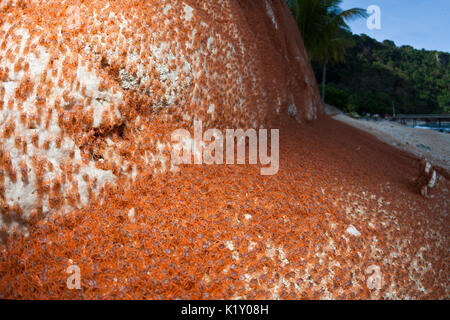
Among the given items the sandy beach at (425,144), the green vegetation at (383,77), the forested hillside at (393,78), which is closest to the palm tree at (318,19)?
the green vegetation at (383,77)

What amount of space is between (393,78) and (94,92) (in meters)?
38.5

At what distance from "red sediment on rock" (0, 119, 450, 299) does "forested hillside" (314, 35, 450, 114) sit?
79.6 ft

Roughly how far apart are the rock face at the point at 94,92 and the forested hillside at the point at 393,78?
24755 mm

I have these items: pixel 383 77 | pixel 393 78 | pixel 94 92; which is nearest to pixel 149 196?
pixel 94 92

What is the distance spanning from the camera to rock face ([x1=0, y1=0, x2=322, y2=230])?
5.49ft

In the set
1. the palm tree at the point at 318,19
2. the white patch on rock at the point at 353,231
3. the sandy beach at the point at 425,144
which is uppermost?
the palm tree at the point at 318,19

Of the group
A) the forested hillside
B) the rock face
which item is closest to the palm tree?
the forested hillside

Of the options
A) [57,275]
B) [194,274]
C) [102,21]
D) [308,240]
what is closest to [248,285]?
[194,274]

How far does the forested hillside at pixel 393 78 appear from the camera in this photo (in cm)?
2773

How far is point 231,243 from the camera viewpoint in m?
1.71

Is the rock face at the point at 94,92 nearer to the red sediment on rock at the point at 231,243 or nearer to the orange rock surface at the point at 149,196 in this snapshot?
the orange rock surface at the point at 149,196

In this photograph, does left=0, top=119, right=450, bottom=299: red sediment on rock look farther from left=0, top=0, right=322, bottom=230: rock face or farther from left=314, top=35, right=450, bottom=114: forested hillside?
left=314, top=35, right=450, bottom=114: forested hillside

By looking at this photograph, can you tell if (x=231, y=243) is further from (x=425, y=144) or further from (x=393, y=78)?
(x=393, y=78)

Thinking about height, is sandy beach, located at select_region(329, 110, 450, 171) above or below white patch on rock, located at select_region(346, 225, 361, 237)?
above
